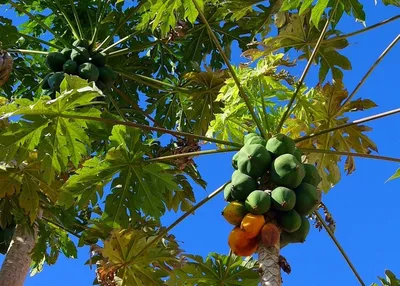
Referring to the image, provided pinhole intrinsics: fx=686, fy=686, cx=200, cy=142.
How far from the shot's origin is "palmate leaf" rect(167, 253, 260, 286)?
13.8ft

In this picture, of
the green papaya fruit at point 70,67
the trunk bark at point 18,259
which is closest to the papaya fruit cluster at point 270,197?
the trunk bark at point 18,259

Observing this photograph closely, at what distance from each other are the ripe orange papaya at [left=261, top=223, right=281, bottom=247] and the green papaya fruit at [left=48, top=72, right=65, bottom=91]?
8.84ft

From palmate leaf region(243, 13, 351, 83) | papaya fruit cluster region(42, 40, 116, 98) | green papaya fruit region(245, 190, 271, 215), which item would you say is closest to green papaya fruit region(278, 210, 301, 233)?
green papaya fruit region(245, 190, 271, 215)

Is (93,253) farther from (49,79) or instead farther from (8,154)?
(49,79)

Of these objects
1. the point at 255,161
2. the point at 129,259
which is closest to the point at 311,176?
the point at 255,161

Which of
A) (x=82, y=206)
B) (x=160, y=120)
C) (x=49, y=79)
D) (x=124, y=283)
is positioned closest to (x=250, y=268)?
(x=124, y=283)

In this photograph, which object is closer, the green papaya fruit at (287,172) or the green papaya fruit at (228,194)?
the green papaya fruit at (287,172)

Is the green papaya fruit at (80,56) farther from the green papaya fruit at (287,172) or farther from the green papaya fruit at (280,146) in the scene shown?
the green papaya fruit at (287,172)

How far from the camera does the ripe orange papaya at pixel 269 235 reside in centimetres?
320

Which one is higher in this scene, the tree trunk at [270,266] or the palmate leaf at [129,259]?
the palmate leaf at [129,259]

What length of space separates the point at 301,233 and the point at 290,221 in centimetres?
13

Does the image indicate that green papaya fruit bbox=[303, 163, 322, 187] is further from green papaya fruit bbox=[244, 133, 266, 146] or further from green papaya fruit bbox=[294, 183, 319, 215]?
green papaya fruit bbox=[244, 133, 266, 146]

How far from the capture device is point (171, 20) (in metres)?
4.80

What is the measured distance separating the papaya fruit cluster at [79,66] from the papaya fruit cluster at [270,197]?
2.24 meters
